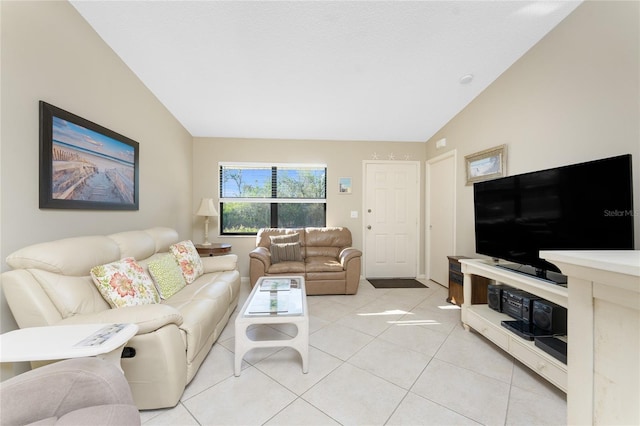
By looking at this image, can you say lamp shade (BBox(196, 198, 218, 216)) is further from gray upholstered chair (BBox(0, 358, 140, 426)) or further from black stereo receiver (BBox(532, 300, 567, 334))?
black stereo receiver (BBox(532, 300, 567, 334))

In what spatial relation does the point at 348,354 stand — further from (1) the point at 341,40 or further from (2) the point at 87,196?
(1) the point at 341,40

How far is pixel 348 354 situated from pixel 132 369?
1.43 m

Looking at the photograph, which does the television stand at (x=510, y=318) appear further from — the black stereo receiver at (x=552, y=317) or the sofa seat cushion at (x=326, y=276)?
the sofa seat cushion at (x=326, y=276)

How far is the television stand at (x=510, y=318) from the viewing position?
1.46 m

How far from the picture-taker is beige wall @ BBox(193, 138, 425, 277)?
3908 mm

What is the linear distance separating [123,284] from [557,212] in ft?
9.96

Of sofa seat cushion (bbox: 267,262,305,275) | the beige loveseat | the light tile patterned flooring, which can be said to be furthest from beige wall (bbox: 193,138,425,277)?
the light tile patterned flooring

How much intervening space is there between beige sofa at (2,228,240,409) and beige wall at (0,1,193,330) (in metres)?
0.22

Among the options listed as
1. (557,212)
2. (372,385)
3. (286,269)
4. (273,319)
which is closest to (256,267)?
(286,269)

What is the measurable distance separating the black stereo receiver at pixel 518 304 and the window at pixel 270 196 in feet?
8.83

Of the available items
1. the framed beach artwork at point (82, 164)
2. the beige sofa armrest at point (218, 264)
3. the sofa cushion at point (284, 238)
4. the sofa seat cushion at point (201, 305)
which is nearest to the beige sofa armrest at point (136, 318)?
the sofa seat cushion at point (201, 305)

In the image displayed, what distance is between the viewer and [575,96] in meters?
1.82

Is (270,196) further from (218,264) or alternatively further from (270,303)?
(270,303)

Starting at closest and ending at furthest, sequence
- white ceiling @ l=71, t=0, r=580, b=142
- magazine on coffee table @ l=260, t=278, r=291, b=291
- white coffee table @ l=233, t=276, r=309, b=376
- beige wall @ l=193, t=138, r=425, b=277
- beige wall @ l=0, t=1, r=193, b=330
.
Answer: beige wall @ l=0, t=1, r=193, b=330 < white coffee table @ l=233, t=276, r=309, b=376 < white ceiling @ l=71, t=0, r=580, b=142 < magazine on coffee table @ l=260, t=278, r=291, b=291 < beige wall @ l=193, t=138, r=425, b=277
